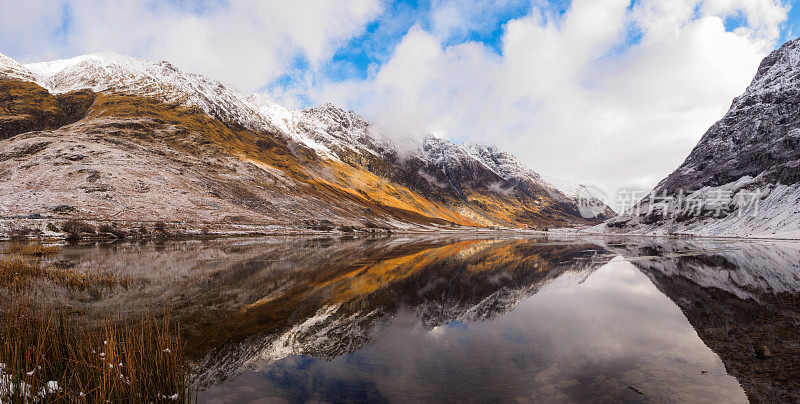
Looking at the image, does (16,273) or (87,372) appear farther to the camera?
(16,273)

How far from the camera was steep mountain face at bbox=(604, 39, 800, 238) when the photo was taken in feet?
293

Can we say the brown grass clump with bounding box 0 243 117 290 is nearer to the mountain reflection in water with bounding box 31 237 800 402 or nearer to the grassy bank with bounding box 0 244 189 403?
the mountain reflection in water with bounding box 31 237 800 402

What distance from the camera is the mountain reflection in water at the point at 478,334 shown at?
28.3 ft

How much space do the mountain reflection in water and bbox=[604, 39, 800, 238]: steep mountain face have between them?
310 feet

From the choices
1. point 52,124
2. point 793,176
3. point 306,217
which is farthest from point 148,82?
point 793,176

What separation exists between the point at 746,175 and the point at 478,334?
149m

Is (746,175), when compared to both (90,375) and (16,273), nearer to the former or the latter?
(90,375)

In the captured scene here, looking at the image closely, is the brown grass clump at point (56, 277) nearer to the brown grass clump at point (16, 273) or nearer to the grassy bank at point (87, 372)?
the brown grass clump at point (16, 273)

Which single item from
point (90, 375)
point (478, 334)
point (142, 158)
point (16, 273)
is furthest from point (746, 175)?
point (142, 158)

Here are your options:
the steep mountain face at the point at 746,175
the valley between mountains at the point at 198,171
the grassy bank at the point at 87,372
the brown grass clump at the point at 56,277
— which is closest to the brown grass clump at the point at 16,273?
the brown grass clump at the point at 56,277

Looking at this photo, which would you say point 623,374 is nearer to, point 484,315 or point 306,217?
point 484,315

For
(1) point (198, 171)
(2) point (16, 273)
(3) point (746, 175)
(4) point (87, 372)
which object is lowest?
(2) point (16, 273)

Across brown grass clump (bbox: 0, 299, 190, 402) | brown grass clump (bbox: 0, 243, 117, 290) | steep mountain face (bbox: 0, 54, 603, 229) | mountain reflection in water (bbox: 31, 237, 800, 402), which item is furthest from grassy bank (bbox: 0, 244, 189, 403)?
steep mountain face (bbox: 0, 54, 603, 229)

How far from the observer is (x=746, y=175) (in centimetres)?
10794
